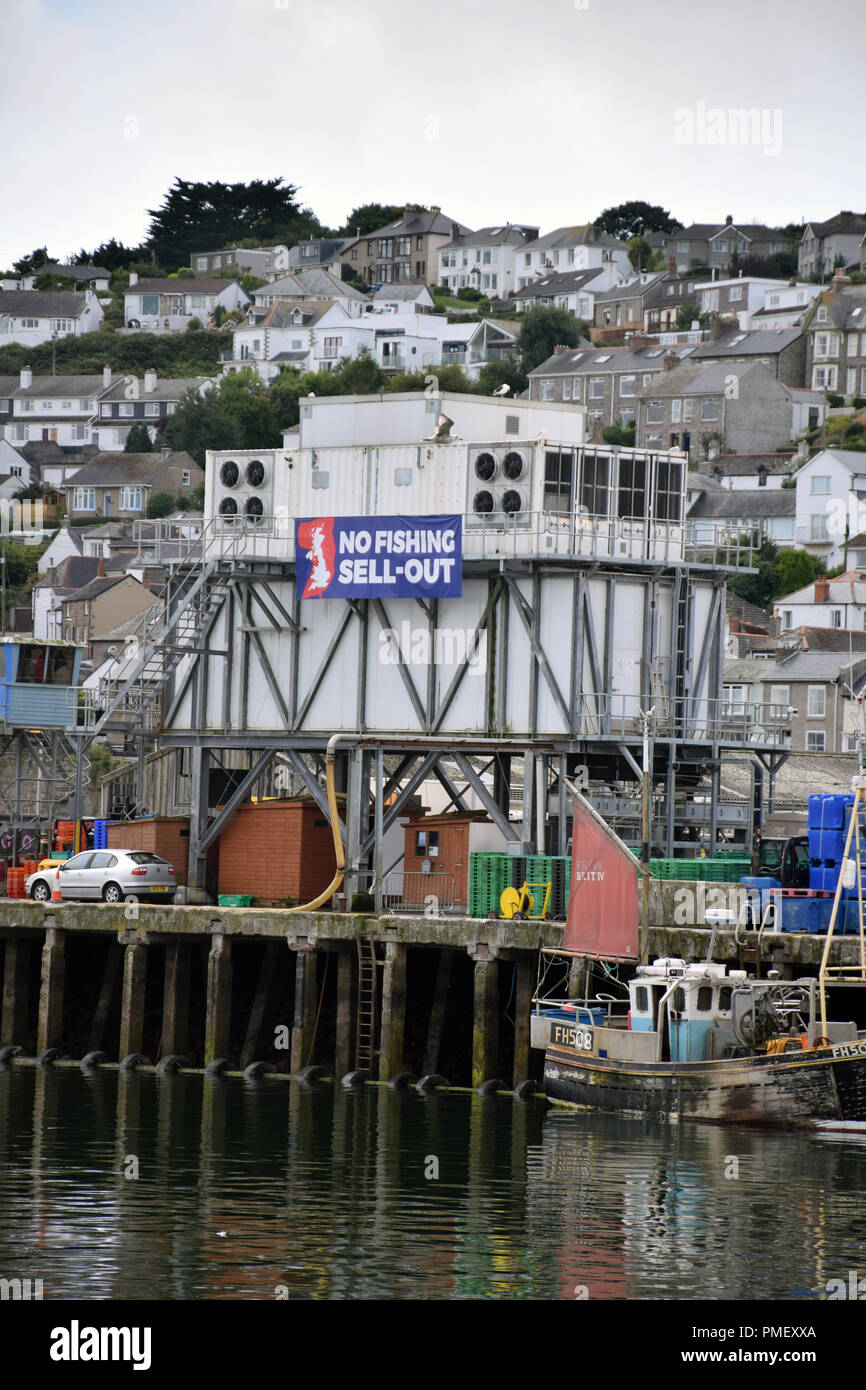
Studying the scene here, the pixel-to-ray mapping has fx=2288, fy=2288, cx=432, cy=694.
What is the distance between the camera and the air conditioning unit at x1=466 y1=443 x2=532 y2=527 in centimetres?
5769

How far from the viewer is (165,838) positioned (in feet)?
→ 198

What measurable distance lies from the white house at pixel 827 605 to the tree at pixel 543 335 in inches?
2590

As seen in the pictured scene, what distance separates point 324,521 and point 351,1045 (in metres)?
14.2

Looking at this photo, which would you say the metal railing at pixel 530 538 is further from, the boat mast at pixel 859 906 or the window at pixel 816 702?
the window at pixel 816 702

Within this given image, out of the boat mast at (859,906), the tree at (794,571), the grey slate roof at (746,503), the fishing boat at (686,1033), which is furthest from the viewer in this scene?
the grey slate roof at (746,503)

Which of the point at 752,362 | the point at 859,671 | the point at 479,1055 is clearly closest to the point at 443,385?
the point at 752,362

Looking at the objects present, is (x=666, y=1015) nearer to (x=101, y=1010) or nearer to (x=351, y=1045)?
(x=351, y=1045)

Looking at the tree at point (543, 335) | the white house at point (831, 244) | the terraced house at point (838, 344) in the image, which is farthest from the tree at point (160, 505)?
the white house at point (831, 244)

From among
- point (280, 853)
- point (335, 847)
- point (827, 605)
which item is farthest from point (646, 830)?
point (827, 605)

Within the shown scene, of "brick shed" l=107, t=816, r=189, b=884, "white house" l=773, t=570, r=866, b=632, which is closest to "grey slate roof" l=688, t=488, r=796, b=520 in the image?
"white house" l=773, t=570, r=866, b=632

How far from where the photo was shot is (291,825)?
57.8 meters

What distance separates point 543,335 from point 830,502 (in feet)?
180

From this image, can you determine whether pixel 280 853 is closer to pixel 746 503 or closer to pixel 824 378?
pixel 746 503

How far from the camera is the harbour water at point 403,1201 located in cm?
3084
